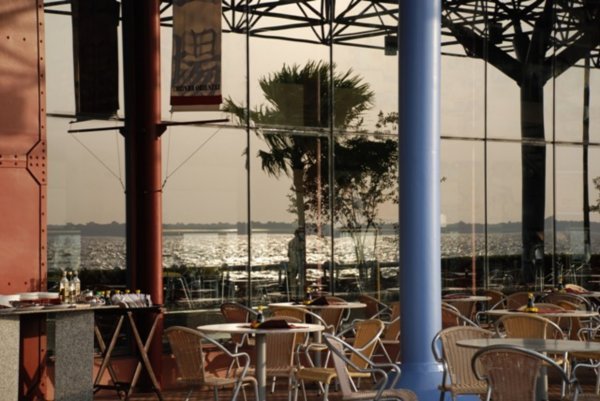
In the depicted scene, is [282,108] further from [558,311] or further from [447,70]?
[558,311]

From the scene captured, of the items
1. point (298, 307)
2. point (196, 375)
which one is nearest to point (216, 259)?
point (298, 307)

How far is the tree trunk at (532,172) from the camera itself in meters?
19.2

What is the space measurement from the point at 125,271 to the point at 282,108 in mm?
3464

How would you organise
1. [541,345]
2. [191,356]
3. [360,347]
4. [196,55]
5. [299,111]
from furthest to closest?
[299,111]
[196,55]
[360,347]
[191,356]
[541,345]

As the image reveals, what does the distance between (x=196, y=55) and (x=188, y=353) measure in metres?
3.95

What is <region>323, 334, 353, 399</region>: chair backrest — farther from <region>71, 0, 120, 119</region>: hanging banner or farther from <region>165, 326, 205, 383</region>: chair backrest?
<region>71, 0, 120, 119</region>: hanging banner

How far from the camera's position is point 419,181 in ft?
34.6

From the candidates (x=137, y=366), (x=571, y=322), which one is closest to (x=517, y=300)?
(x=571, y=322)

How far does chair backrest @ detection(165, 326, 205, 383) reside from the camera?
9.79 metres

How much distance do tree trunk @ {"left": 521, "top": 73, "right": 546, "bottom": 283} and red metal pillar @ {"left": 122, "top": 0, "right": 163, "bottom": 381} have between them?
7522 millimetres

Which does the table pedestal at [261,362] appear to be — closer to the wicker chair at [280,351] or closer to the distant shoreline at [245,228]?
the wicker chair at [280,351]

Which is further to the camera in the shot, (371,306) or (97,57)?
(371,306)

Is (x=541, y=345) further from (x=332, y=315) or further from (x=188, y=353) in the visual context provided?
(x=332, y=315)

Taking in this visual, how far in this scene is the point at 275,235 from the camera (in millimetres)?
16031
